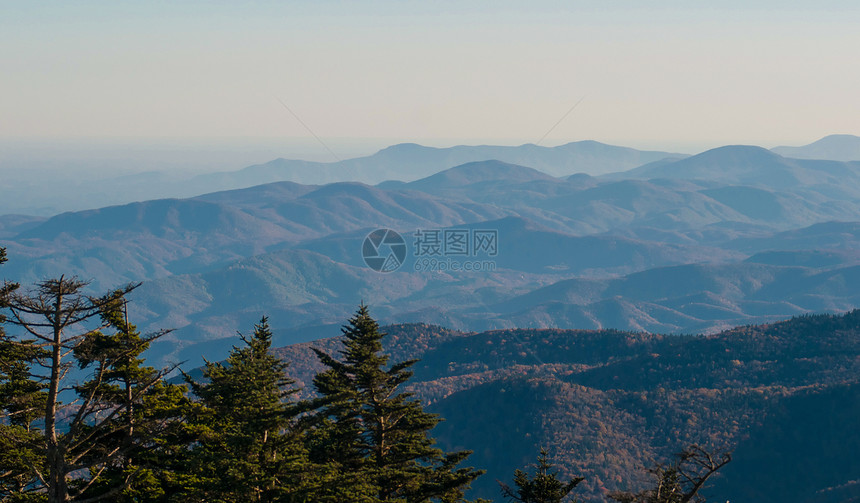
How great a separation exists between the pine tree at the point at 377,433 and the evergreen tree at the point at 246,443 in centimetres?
225

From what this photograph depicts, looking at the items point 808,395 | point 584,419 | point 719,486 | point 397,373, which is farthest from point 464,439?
point 397,373

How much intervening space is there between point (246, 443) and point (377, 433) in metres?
6.78

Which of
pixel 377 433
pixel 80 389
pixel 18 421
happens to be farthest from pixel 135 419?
pixel 377 433

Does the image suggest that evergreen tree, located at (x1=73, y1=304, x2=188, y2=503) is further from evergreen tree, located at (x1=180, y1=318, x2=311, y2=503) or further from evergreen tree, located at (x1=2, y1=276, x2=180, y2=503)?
evergreen tree, located at (x1=180, y1=318, x2=311, y2=503)

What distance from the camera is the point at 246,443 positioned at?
3103cm

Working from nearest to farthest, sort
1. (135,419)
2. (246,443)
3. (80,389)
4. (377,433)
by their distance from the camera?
(80,389) < (246,443) < (135,419) < (377,433)

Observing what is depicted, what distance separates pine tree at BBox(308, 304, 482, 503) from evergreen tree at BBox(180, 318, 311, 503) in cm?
225

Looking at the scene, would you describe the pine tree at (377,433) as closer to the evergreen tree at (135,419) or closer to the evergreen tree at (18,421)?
the evergreen tree at (135,419)

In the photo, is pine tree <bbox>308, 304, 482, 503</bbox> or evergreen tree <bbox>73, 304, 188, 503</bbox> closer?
evergreen tree <bbox>73, 304, 188, 503</bbox>

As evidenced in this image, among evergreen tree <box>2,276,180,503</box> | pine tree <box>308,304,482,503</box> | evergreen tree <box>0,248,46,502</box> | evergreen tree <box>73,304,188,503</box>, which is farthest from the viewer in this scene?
pine tree <box>308,304,482,503</box>

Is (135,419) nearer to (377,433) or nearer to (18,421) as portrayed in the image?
(18,421)

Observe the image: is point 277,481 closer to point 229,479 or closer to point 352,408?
point 229,479

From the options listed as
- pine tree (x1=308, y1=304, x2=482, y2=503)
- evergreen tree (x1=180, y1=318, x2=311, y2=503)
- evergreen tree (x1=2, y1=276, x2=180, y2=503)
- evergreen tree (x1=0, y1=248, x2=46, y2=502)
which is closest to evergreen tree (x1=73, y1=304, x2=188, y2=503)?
evergreen tree (x1=2, y1=276, x2=180, y2=503)

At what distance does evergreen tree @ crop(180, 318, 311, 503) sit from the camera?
29984 mm
